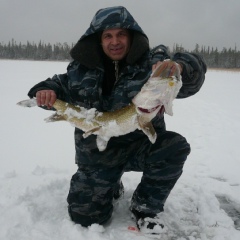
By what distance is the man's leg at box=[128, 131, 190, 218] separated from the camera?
9.61 ft

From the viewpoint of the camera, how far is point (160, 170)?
115 inches

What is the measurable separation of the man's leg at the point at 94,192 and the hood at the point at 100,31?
105 centimetres

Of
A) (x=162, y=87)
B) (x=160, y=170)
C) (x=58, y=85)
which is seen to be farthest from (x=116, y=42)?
(x=160, y=170)

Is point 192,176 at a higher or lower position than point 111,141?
lower

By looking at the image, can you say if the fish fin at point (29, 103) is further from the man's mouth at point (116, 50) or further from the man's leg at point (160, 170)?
the man's leg at point (160, 170)

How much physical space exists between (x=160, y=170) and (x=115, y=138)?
53cm

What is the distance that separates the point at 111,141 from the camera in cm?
303

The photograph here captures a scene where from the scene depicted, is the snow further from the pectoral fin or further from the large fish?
the large fish

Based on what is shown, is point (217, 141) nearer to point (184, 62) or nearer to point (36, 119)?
point (184, 62)

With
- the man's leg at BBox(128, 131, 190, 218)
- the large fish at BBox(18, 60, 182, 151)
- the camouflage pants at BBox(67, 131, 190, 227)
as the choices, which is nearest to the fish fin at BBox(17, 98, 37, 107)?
the large fish at BBox(18, 60, 182, 151)

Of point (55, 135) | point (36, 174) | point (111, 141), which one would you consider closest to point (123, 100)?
point (111, 141)

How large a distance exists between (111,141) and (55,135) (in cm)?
294

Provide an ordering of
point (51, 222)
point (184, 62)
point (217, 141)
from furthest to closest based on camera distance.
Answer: point (217, 141) → point (51, 222) → point (184, 62)

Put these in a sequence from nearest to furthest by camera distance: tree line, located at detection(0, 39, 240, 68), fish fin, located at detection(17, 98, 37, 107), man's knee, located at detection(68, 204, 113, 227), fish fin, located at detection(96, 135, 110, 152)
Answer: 1. fish fin, located at detection(17, 98, 37, 107)
2. fish fin, located at detection(96, 135, 110, 152)
3. man's knee, located at detection(68, 204, 113, 227)
4. tree line, located at detection(0, 39, 240, 68)
